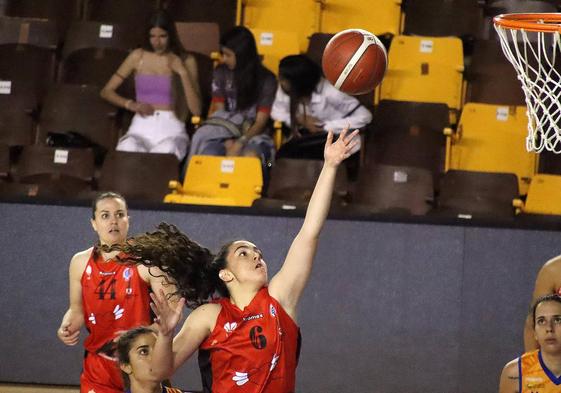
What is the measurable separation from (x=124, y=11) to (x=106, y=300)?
4278 millimetres

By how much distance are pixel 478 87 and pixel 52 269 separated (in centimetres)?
348

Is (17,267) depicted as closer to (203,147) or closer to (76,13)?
(203,147)

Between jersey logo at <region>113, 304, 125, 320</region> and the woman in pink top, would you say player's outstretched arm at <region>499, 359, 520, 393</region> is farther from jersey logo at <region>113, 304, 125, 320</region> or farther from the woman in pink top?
the woman in pink top

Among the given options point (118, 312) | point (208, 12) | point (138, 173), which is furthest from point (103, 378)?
point (208, 12)

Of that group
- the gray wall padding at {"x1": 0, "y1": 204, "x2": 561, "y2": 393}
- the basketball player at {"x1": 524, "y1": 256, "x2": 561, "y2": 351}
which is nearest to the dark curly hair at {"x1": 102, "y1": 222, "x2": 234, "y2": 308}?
the basketball player at {"x1": 524, "y1": 256, "x2": 561, "y2": 351}

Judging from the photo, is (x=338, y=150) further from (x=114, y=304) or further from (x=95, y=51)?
(x=95, y=51)

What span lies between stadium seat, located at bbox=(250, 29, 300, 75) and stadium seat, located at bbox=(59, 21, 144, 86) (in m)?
1.01

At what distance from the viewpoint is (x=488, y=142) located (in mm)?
8109

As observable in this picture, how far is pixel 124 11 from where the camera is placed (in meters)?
9.44

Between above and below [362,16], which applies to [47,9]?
below

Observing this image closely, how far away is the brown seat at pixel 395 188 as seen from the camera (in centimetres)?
750

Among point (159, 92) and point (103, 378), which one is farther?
point (159, 92)

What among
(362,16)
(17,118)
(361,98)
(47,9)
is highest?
(362,16)

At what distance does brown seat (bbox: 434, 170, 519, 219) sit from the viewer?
7.42m
